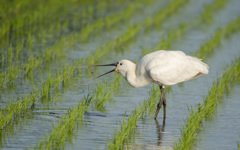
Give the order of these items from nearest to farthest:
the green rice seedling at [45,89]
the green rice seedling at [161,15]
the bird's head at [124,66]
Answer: the bird's head at [124,66], the green rice seedling at [45,89], the green rice seedling at [161,15]

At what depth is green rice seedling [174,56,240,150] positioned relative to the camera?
565cm

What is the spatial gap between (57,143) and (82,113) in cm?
119

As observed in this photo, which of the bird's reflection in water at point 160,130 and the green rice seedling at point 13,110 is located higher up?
the green rice seedling at point 13,110

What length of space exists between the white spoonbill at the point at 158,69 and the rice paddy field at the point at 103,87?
1.27 feet

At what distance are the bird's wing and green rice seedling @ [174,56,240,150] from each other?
1.47 feet

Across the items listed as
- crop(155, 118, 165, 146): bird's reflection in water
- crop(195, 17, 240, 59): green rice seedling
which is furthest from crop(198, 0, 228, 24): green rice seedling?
crop(155, 118, 165, 146): bird's reflection in water

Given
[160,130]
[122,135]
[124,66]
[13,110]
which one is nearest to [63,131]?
[122,135]

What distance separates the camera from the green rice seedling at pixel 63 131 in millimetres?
5230

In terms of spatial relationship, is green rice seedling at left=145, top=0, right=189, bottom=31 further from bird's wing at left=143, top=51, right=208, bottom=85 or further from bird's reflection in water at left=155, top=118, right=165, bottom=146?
bird's reflection in water at left=155, top=118, right=165, bottom=146

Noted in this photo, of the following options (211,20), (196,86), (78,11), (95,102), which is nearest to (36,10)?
(78,11)

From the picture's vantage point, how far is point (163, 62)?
23.3ft

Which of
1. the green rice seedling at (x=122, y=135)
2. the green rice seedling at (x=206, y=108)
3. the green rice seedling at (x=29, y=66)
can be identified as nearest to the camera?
the green rice seedling at (x=122, y=135)

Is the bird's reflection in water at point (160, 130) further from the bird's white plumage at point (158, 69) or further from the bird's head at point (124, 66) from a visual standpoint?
the bird's head at point (124, 66)

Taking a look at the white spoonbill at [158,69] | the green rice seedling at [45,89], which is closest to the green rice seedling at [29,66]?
the green rice seedling at [45,89]
